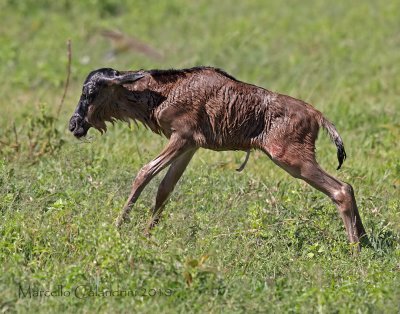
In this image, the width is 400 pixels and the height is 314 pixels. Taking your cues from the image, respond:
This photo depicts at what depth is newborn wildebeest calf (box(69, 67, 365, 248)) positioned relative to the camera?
30.4 feet

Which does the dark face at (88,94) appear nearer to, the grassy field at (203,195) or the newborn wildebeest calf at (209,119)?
the newborn wildebeest calf at (209,119)

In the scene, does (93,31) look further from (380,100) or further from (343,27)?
(380,100)

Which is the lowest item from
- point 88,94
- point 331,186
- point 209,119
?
point 331,186

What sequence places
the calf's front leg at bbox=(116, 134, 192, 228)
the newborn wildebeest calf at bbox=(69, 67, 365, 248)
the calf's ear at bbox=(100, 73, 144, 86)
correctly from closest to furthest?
the calf's front leg at bbox=(116, 134, 192, 228), the newborn wildebeest calf at bbox=(69, 67, 365, 248), the calf's ear at bbox=(100, 73, 144, 86)

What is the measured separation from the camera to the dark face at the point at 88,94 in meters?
9.52

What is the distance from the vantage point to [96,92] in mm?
9570

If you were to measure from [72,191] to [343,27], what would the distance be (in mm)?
10011

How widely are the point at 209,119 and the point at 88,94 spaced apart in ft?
3.85

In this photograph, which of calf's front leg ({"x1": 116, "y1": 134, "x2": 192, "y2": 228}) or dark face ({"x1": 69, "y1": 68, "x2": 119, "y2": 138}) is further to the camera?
dark face ({"x1": 69, "y1": 68, "x2": 119, "y2": 138})

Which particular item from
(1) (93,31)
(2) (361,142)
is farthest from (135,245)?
(1) (93,31)

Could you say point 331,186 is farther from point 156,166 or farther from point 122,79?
point 122,79

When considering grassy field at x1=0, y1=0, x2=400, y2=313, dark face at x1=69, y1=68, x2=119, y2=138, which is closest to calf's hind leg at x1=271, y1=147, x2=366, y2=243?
grassy field at x1=0, y1=0, x2=400, y2=313

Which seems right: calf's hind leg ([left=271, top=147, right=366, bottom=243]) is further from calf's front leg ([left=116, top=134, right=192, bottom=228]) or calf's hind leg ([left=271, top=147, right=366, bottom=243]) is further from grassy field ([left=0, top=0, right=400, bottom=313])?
calf's front leg ([left=116, top=134, right=192, bottom=228])

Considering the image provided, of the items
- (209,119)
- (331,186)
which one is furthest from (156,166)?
(331,186)
